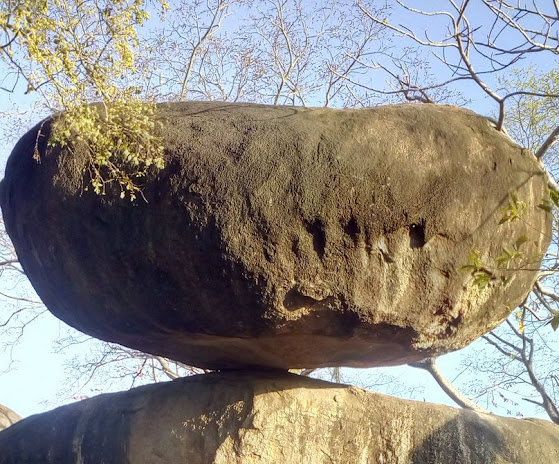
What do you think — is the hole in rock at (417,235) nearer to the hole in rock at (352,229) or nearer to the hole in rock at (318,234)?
the hole in rock at (352,229)

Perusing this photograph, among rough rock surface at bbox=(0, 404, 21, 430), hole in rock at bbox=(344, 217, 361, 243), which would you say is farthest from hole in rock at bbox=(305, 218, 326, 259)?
rough rock surface at bbox=(0, 404, 21, 430)

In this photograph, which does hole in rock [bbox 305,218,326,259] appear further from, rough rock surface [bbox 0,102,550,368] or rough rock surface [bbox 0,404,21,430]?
rough rock surface [bbox 0,404,21,430]

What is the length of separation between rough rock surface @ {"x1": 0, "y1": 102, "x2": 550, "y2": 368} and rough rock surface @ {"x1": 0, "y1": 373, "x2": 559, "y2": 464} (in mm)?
523

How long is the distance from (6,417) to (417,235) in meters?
6.56

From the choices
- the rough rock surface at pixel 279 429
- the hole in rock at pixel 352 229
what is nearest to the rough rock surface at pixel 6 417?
the rough rock surface at pixel 279 429

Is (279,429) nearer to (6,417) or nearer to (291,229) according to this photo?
(291,229)

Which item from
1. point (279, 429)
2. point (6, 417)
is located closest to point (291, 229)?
point (279, 429)

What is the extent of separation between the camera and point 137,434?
5.65 m

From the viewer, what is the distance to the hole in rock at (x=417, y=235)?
4652mm

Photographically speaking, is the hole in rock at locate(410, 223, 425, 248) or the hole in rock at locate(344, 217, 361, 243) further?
the hole in rock at locate(410, 223, 425, 248)

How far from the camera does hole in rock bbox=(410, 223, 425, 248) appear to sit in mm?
4652

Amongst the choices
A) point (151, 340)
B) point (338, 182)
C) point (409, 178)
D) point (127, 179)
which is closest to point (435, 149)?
point (409, 178)

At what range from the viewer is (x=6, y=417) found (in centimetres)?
949

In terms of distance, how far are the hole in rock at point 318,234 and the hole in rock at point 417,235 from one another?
0.54 m
